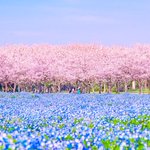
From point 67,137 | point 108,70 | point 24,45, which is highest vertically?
point 24,45

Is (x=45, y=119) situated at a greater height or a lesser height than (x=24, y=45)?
lesser

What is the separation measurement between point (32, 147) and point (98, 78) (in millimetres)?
50391

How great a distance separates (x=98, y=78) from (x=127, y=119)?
146 ft

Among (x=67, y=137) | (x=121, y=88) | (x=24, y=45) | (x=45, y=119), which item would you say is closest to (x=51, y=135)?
(x=67, y=137)

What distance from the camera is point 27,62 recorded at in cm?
5850

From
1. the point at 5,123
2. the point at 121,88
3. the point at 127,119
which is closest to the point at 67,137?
the point at 5,123

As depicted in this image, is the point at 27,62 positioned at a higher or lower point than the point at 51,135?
higher

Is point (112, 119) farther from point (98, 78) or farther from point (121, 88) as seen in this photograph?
point (121, 88)

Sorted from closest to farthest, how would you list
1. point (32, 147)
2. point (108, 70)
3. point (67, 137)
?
point (32, 147) → point (67, 137) → point (108, 70)

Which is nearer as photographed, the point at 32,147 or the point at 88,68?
the point at 32,147

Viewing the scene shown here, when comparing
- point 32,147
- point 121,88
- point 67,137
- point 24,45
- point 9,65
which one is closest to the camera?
point 32,147

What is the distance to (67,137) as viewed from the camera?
736cm

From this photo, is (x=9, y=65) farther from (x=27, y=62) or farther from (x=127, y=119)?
(x=127, y=119)

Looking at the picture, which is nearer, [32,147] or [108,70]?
[32,147]
